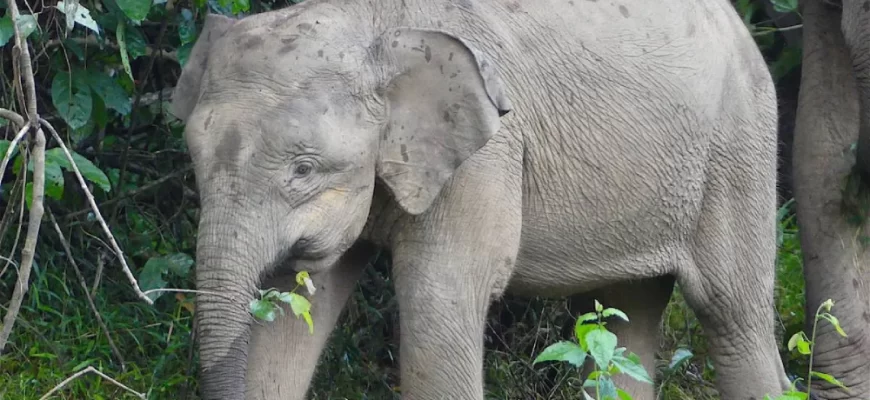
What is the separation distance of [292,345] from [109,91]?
101cm

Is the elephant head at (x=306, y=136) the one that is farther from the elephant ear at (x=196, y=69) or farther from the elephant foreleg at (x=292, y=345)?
the elephant foreleg at (x=292, y=345)

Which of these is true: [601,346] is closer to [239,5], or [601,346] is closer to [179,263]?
[239,5]

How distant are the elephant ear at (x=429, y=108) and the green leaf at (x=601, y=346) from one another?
2.87 ft

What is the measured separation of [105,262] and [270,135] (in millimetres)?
1708

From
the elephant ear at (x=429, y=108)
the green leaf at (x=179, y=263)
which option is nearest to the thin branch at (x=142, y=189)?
the green leaf at (x=179, y=263)

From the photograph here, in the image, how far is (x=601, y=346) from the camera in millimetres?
3193

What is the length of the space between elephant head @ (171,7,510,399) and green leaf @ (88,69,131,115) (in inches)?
30.8

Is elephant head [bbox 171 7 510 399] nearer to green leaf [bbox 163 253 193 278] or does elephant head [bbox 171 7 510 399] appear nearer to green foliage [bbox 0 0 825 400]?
green foliage [bbox 0 0 825 400]

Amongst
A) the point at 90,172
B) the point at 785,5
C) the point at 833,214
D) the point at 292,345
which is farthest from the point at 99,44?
the point at 833,214

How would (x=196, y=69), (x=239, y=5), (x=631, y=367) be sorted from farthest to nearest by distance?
1. (x=239, y=5)
2. (x=196, y=69)
3. (x=631, y=367)

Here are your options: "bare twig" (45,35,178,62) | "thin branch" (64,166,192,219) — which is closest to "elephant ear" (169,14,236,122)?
"bare twig" (45,35,178,62)

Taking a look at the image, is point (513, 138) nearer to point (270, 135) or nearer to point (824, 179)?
point (270, 135)

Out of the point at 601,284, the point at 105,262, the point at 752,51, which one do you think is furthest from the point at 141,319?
the point at 752,51

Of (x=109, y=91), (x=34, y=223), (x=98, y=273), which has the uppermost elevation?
(x=34, y=223)
